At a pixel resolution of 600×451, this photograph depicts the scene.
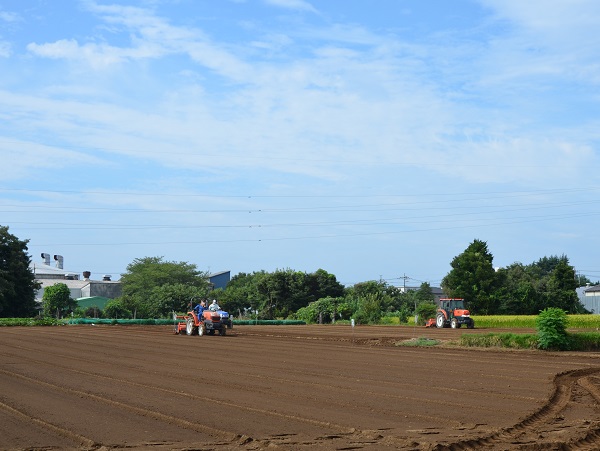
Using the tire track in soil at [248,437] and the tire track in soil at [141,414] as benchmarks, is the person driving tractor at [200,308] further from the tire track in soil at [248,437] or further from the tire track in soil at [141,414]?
the tire track in soil at [248,437]

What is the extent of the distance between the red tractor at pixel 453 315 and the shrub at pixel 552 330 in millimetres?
23744

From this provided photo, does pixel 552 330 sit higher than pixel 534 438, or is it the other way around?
pixel 552 330

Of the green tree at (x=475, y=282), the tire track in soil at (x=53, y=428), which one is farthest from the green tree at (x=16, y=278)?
the tire track in soil at (x=53, y=428)

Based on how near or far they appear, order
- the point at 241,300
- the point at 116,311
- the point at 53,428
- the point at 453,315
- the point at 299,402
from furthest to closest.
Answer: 1. the point at 241,300
2. the point at 116,311
3. the point at 453,315
4. the point at 299,402
5. the point at 53,428

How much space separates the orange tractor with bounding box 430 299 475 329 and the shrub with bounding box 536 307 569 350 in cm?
2374

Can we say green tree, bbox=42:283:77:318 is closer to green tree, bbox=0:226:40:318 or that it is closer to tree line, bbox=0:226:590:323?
tree line, bbox=0:226:590:323

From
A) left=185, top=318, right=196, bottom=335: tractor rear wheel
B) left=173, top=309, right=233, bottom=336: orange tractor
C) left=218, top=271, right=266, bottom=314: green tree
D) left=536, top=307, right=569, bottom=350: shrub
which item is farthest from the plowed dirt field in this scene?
left=218, top=271, right=266, bottom=314: green tree

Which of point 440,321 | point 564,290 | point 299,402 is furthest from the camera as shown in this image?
point 564,290

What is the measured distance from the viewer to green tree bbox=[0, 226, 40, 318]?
241 ft

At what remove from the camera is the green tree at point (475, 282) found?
256 ft

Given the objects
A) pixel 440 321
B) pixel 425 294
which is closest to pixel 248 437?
pixel 440 321

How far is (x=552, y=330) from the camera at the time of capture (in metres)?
27.8

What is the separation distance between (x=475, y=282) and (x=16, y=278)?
4461 cm

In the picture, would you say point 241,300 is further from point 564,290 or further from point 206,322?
point 206,322
